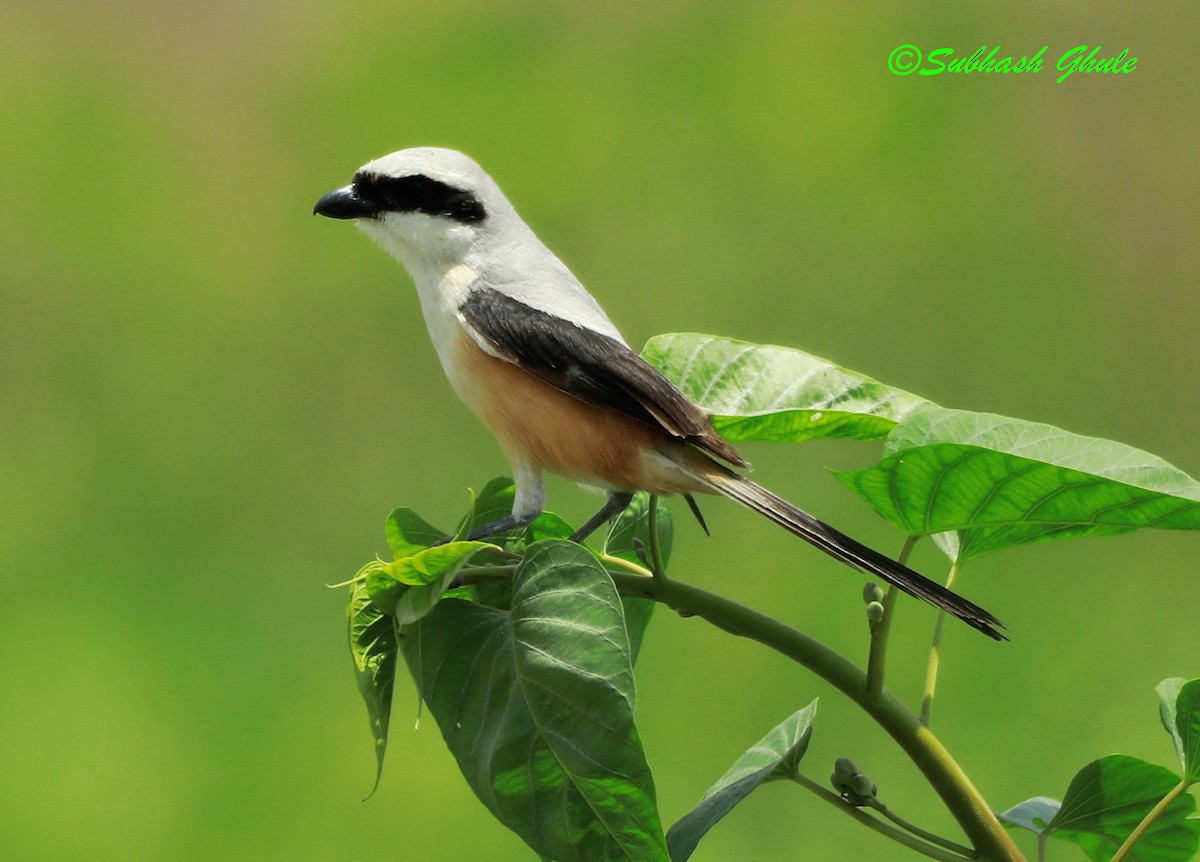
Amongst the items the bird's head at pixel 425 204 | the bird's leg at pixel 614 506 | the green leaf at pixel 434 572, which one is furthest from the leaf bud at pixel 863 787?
the bird's head at pixel 425 204

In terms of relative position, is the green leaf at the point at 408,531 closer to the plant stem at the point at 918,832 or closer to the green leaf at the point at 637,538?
the green leaf at the point at 637,538

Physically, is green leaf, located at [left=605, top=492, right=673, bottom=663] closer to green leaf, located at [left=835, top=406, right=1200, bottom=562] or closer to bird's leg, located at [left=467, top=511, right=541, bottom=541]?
bird's leg, located at [left=467, top=511, right=541, bottom=541]

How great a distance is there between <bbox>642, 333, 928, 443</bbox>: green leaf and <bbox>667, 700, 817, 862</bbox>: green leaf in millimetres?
178

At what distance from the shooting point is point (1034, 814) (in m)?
0.91

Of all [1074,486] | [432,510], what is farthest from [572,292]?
[432,510]

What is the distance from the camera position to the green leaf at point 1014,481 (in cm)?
64

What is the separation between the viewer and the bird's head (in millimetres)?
1324

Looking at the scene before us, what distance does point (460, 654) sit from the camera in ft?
2.51

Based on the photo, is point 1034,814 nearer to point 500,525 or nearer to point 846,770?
point 846,770

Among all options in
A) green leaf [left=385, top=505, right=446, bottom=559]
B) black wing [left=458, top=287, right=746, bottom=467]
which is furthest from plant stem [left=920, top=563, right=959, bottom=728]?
green leaf [left=385, top=505, right=446, bottom=559]

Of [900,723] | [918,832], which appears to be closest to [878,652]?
[900,723]

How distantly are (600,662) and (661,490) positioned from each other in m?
0.45

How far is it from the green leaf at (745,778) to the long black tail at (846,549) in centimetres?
10

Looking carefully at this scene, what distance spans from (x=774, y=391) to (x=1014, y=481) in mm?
244
